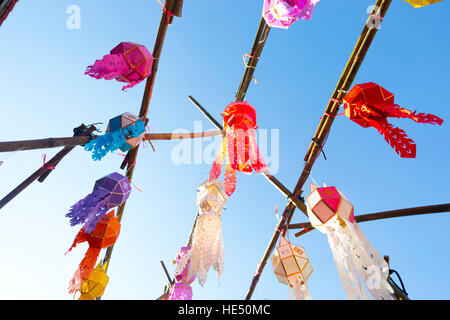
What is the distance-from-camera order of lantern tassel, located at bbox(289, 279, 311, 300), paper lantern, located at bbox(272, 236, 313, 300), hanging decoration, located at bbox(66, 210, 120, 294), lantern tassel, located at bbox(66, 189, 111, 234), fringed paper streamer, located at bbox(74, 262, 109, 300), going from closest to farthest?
lantern tassel, located at bbox(289, 279, 311, 300) → lantern tassel, located at bbox(66, 189, 111, 234) → paper lantern, located at bbox(272, 236, 313, 300) → hanging decoration, located at bbox(66, 210, 120, 294) → fringed paper streamer, located at bbox(74, 262, 109, 300)

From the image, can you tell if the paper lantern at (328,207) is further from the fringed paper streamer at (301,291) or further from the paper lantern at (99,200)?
the paper lantern at (99,200)

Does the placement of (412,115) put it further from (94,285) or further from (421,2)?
(94,285)

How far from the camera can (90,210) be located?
2658 mm

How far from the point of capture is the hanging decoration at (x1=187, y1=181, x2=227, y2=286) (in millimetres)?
2326

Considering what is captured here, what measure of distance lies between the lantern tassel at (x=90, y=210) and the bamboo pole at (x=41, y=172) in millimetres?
425

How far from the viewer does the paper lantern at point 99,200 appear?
2600 mm

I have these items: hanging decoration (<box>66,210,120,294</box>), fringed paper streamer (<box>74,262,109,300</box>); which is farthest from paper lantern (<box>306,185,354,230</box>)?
fringed paper streamer (<box>74,262,109,300</box>)

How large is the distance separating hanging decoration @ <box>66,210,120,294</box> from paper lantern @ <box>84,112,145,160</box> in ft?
3.01

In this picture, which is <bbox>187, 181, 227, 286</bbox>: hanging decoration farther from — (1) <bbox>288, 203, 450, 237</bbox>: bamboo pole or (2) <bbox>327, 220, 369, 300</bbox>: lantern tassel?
(1) <bbox>288, 203, 450, 237</bbox>: bamboo pole

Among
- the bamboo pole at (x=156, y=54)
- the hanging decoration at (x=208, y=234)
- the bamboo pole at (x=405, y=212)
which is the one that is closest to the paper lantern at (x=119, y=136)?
the bamboo pole at (x=156, y=54)

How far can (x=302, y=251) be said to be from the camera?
9.68ft

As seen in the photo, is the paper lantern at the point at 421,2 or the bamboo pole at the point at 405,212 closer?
the paper lantern at the point at 421,2

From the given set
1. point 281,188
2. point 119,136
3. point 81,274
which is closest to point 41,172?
point 119,136
